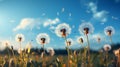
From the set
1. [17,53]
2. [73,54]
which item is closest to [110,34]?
[73,54]

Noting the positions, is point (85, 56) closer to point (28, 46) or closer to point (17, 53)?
point (28, 46)

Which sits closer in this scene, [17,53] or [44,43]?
[44,43]

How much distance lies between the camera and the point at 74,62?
2.89m

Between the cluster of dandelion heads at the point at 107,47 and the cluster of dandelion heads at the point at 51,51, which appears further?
the cluster of dandelion heads at the point at 107,47

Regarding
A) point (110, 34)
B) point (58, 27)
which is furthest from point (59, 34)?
point (110, 34)

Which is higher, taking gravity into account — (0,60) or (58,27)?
(58,27)

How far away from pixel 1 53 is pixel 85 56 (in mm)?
952

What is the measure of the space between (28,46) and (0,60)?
0.33 meters

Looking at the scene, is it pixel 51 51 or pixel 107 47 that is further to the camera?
pixel 107 47

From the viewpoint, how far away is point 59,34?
2.83 meters

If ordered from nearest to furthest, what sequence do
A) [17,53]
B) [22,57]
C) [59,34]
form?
[59,34] < [22,57] < [17,53]

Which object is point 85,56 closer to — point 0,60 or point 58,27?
point 58,27

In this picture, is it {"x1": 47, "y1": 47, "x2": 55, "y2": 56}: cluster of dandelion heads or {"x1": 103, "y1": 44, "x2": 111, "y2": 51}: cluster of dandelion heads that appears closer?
{"x1": 47, "y1": 47, "x2": 55, "y2": 56}: cluster of dandelion heads

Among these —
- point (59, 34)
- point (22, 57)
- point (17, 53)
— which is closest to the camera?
point (59, 34)
